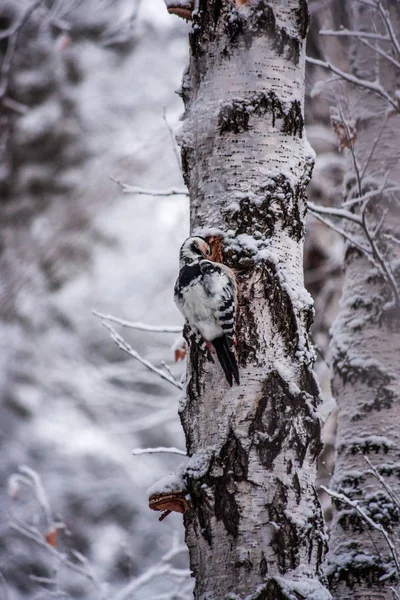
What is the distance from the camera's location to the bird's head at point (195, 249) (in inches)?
80.2

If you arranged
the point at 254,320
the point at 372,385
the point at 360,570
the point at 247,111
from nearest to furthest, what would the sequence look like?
1. the point at 254,320
2. the point at 247,111
3. the point at 360,570
4. the point at 372,385

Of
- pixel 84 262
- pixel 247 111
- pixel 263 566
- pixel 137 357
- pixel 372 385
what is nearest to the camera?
pixel 263 566

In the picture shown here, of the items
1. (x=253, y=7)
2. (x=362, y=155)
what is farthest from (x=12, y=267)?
(x=253, y=7)

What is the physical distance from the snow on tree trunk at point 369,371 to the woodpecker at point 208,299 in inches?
30.0

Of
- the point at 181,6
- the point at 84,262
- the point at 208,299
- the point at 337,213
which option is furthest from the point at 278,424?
the point at 84,262

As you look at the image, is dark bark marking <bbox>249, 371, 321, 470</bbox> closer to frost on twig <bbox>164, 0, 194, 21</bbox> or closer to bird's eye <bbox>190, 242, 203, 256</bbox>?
bird's eye <bbox>190, 242, 203, 256</bbox>

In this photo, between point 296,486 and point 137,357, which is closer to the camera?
point 296,486

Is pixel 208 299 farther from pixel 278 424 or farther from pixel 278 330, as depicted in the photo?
pixel 278 424

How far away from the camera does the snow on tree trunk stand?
2.50 m

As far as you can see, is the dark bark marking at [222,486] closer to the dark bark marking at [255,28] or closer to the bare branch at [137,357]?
the bare branch at [137,357]

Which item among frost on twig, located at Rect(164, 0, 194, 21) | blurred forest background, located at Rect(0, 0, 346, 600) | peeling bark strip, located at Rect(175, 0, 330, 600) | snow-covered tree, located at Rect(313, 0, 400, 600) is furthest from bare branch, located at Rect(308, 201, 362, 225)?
blurred forest background, located at Rect(0, 0, 346, 600)

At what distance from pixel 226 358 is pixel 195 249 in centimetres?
35

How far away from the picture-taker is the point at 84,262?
9.10 m

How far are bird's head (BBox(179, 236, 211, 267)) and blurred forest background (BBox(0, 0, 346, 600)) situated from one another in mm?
5878
